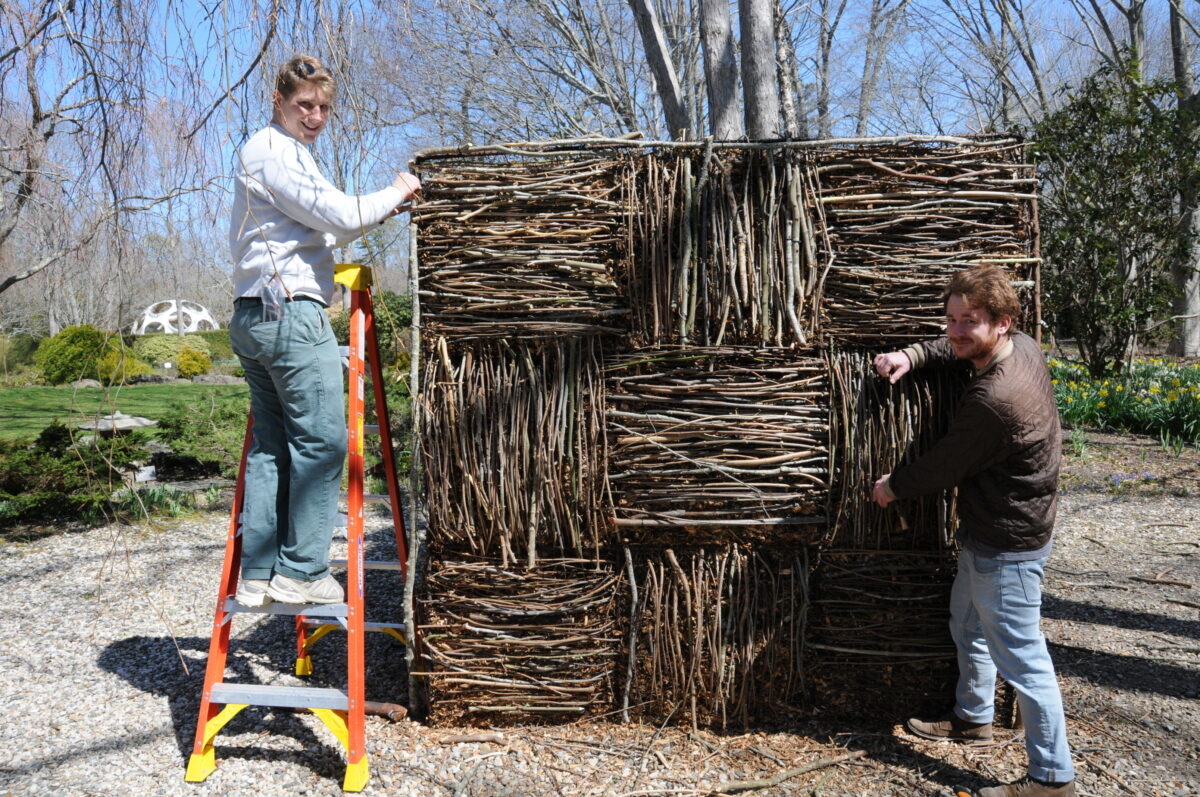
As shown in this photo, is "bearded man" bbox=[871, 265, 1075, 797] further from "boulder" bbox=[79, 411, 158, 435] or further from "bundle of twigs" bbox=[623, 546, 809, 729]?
"boulder" bbox=[79, 411, 158, 435]

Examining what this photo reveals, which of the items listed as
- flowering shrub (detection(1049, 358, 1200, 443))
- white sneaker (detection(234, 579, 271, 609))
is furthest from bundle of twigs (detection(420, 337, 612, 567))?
flowering shrub (detection(1049, 358, 1200, 443))

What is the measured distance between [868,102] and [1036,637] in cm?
1816

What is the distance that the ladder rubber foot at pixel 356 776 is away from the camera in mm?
2660

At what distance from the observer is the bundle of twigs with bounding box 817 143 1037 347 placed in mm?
2916

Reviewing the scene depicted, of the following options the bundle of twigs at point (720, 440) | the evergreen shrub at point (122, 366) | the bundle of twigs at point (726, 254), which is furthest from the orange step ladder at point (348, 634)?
the bundle of twigs at point (726, 254)

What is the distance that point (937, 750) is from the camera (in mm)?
2863

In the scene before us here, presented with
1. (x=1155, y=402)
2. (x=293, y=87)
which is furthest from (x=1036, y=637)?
(x=1155, y=402)

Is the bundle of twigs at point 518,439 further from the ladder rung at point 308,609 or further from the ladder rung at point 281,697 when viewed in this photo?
the ladder rung at point 281,697

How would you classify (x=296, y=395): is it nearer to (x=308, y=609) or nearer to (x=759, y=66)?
(x=308, y=609)

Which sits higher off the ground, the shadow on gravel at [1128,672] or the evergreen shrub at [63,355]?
the evergreen shrub at [63,355]

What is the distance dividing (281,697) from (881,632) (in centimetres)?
216

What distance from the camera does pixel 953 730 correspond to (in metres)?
2.92

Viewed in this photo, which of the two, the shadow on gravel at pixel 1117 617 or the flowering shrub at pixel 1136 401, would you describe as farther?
the flowering shrub at pixel 1136 401

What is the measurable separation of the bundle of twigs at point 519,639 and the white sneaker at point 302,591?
348 millimetres
